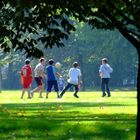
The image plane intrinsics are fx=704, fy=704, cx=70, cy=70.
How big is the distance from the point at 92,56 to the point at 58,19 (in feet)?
261

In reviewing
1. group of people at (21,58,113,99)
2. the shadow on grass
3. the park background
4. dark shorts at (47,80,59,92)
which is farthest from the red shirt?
the park background

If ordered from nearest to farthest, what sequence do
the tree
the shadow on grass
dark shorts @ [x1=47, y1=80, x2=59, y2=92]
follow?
the tree < the shadow on grass < dark shorts @ [x1=47, y1=80, x2=59, y2=92]

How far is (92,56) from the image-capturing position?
89.6m

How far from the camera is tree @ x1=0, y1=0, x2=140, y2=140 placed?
8.48m

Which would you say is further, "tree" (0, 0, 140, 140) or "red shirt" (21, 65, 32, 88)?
"red shirt" (21, 65, 32, 88)

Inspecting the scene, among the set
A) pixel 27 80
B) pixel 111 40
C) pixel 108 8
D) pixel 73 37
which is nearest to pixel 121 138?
pixel 108 8

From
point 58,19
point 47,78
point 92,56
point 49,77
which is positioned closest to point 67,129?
point 58,19

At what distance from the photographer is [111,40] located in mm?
80750

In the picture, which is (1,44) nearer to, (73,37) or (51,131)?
(51,131)

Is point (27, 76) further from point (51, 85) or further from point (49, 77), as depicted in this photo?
point (51, 85)

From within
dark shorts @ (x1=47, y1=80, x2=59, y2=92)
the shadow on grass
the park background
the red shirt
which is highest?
the park background

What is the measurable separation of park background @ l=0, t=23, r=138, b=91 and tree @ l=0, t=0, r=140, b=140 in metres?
55.4

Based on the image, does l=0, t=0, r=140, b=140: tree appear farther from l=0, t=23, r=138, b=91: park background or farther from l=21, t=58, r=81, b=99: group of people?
l=0, t=23, r=138, b=91: park background

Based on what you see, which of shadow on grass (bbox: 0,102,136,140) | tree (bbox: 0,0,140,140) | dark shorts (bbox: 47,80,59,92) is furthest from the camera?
dark shorts (bbox: 47,80,59,92)
